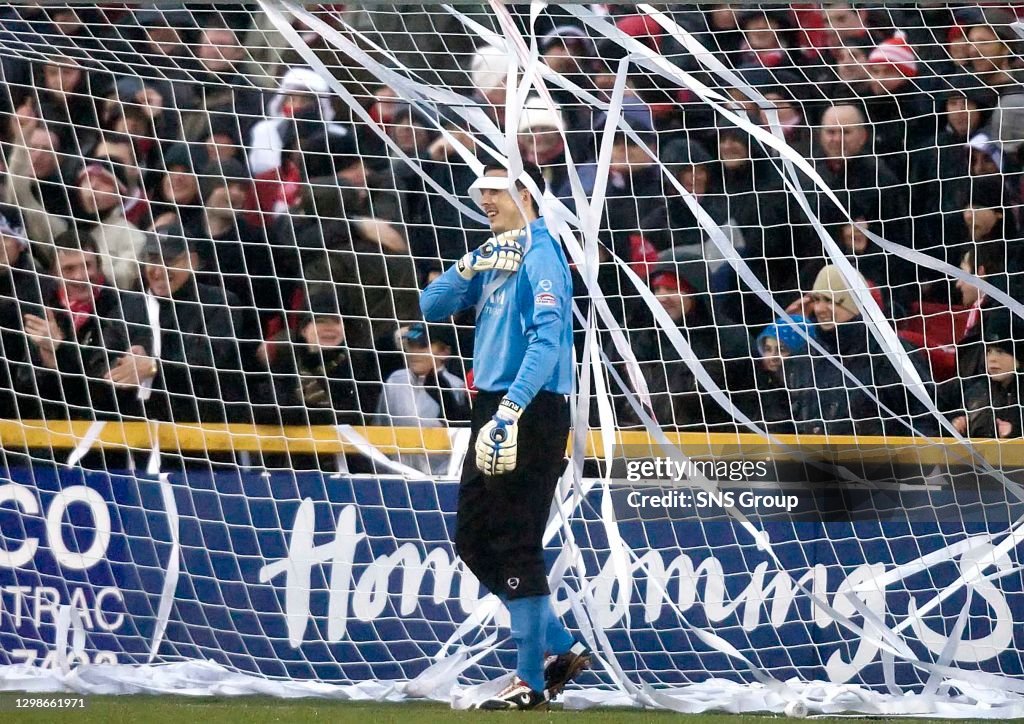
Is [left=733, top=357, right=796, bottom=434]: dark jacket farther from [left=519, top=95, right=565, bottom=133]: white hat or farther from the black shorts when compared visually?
[left=519, top=95, right=565, bottom=133]: white hat

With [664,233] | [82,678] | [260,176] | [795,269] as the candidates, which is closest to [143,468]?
[82,678]

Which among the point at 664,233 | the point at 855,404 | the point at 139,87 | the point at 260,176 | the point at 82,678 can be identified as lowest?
the point at 82,678

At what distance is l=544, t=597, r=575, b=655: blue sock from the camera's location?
477 cm

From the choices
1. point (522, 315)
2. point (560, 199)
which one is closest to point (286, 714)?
point (522, 315)

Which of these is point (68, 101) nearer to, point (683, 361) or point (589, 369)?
point (589, 369)

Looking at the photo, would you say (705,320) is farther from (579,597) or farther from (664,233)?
(579,597)

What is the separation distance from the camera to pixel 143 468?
5.12 metres

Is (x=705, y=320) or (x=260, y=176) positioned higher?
(x=260, y=176)

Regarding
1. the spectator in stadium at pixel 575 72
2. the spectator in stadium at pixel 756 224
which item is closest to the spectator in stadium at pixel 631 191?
the spectator in stadium at pixel 575 72

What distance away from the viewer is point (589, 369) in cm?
490

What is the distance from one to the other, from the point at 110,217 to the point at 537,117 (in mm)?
1581

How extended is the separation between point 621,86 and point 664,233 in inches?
23.1

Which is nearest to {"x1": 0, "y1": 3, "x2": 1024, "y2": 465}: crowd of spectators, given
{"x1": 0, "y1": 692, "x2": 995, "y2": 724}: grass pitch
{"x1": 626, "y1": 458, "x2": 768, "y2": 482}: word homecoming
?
{"x1": 626, "y1": 458, "x2": 768, "y2": 482}: word homecoming

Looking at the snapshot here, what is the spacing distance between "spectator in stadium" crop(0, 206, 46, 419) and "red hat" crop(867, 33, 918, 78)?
10.4 feet
